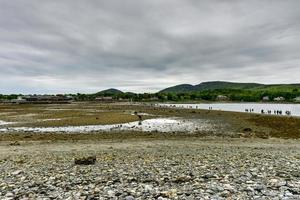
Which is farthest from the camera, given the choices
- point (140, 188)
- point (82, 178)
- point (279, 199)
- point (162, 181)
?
point (82, 178)

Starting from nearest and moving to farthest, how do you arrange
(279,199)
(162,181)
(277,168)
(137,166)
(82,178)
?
(279,199), (162,181), (82,178), (277,168), (137,166)

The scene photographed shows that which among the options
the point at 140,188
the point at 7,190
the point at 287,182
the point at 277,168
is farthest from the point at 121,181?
the point at 277,168

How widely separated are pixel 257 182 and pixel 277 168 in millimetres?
2649

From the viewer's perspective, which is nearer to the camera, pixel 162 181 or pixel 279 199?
pixel 279 199

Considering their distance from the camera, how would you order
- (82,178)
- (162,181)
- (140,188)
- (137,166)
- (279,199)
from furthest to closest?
(137,166), (82,178), (162,181), (140,188), (279,199)

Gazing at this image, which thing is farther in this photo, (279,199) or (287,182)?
(287,182)

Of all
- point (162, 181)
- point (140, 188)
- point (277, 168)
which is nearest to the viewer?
point (140, 188)

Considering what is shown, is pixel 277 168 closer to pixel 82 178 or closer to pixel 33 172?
pixel 82 178

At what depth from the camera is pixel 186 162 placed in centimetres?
1376

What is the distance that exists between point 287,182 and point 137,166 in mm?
6040

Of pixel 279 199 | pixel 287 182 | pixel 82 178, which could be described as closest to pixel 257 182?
pixel 287 182

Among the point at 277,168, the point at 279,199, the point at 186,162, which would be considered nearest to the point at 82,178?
the point at 186,162

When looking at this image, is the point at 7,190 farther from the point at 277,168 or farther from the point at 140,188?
the point at 277,168

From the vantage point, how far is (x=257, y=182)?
975cm
